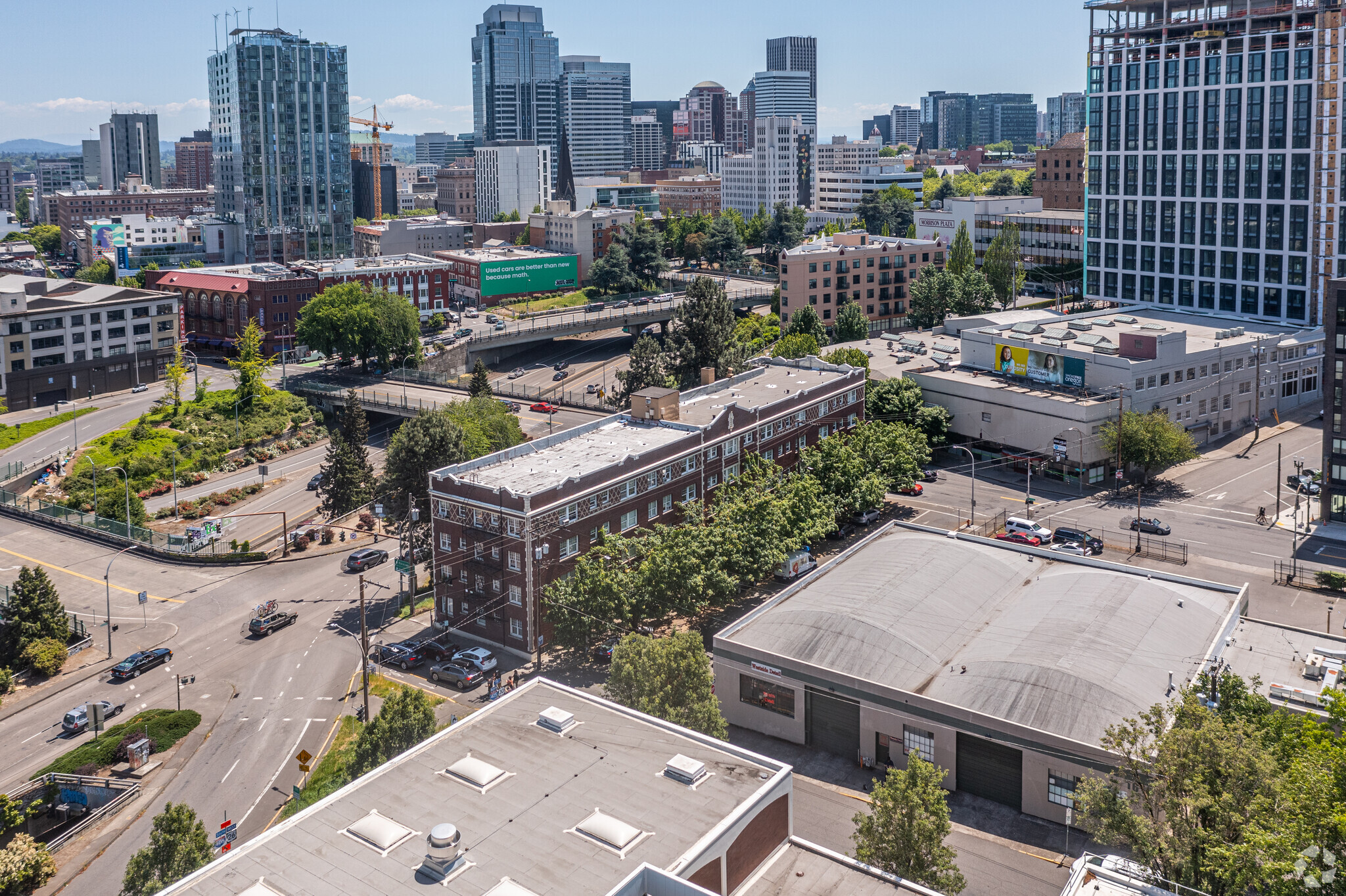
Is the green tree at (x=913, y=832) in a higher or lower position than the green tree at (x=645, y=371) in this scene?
lower

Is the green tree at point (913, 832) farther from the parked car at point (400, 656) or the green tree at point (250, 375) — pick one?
the green tree at point (250, 375)

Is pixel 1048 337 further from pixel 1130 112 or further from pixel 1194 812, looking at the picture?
pixel 1194 812

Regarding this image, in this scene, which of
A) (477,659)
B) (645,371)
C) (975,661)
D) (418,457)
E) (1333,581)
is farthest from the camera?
(645,371)

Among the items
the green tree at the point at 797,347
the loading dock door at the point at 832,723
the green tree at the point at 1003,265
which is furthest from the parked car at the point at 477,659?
the green tree at the point at 1003,265

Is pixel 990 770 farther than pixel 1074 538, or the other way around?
pixel 1074 538

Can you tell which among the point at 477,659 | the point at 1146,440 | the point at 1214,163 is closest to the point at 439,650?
the point at 477,659

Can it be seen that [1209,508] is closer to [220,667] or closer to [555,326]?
[220,667]
